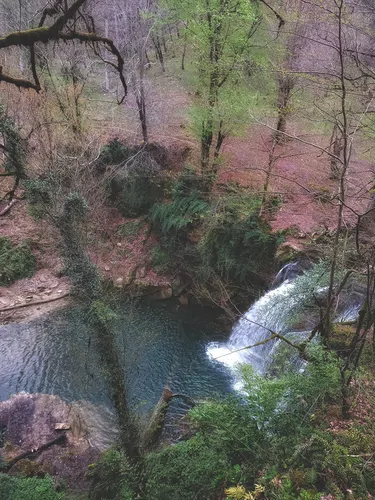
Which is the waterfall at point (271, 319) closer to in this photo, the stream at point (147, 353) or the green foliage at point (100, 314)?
the stream at point (147, 353)

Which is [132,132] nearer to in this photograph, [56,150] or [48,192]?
[56,150]

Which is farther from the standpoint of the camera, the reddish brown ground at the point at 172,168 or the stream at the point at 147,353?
the reddish brown ground at the point at 172,168

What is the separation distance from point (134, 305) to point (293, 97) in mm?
8529

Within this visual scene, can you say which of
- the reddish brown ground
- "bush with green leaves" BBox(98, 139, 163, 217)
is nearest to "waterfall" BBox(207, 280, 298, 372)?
the reddish brown ground

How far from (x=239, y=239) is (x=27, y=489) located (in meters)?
8.39

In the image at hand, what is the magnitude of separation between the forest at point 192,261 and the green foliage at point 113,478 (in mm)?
47

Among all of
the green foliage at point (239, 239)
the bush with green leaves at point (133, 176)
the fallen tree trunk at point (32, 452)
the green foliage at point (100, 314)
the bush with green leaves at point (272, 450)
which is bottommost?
the fallen tree trunk at point (32, 452)

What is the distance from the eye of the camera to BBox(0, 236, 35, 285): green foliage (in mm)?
13016

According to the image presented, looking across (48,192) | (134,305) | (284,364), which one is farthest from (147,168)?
(284,364)

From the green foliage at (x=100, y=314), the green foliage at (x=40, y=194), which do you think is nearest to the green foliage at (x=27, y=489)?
the green foliage at (x=100, y=314)

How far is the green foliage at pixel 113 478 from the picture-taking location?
→ 573 centimetres

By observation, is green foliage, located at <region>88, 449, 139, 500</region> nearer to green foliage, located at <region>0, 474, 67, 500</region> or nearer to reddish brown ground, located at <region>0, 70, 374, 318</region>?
green foliage, located at <region>0, 474, 67, 500</region>

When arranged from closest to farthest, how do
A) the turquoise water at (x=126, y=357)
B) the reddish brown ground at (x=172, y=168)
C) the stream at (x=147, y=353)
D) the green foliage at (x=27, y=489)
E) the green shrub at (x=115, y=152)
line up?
the green foliage at (x=27, y=489) → the stream at (x=147, y=353) → the turquoise water at (x=126, y=357) → the reddish brown ground at (x=172, y=168) → the green shrub at (x=115, y=152)

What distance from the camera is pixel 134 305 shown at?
12.5m
